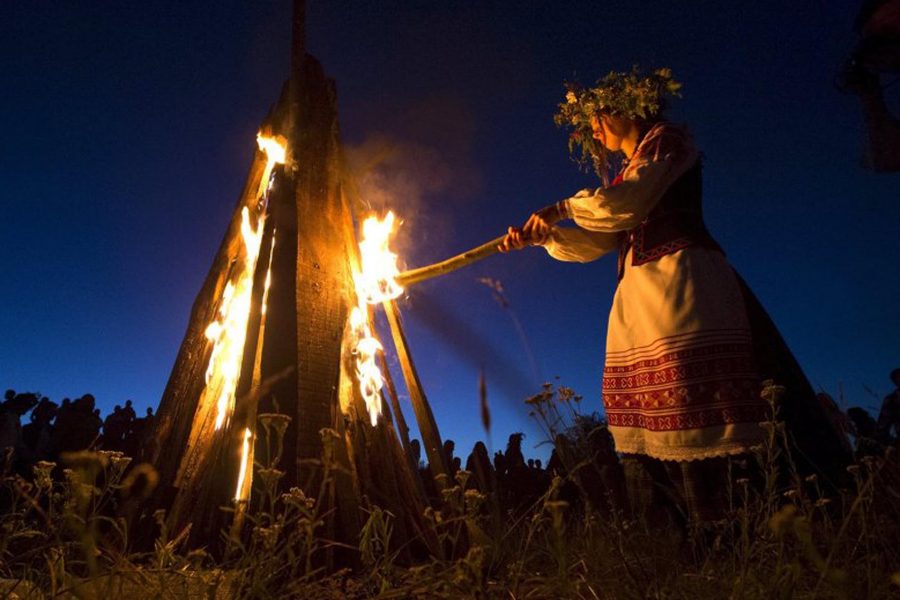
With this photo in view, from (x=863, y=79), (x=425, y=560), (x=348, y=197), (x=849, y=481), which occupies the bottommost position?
(x=425, y=560)

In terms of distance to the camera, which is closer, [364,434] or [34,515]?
[364,434]

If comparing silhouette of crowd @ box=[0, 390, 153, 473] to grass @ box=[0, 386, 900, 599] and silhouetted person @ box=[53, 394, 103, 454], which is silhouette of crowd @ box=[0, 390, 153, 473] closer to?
silhouetted person @ box=[53, 394, 103, 454]

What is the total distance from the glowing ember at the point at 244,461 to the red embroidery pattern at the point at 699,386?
205 centimetres

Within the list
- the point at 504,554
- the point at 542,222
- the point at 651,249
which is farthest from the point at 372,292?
the point at 504,554

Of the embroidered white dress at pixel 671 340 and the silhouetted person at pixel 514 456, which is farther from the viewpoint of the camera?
the silhouetted person at pixel 514 456

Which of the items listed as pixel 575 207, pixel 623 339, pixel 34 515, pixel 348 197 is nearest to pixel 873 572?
pixel 623 339

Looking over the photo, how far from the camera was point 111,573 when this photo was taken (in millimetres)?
1333

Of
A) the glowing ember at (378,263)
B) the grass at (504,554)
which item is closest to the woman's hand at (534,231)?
the glowing ember at (378,263)

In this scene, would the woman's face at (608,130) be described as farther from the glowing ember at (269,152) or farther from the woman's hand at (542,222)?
the glowing ember at (269,152)

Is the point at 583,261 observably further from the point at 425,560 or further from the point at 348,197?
the point at 425,560

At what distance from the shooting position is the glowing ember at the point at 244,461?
258cm

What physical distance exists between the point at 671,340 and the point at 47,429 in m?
8.08

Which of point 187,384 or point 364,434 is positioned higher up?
point 187,384

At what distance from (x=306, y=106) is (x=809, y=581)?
12.6ft
